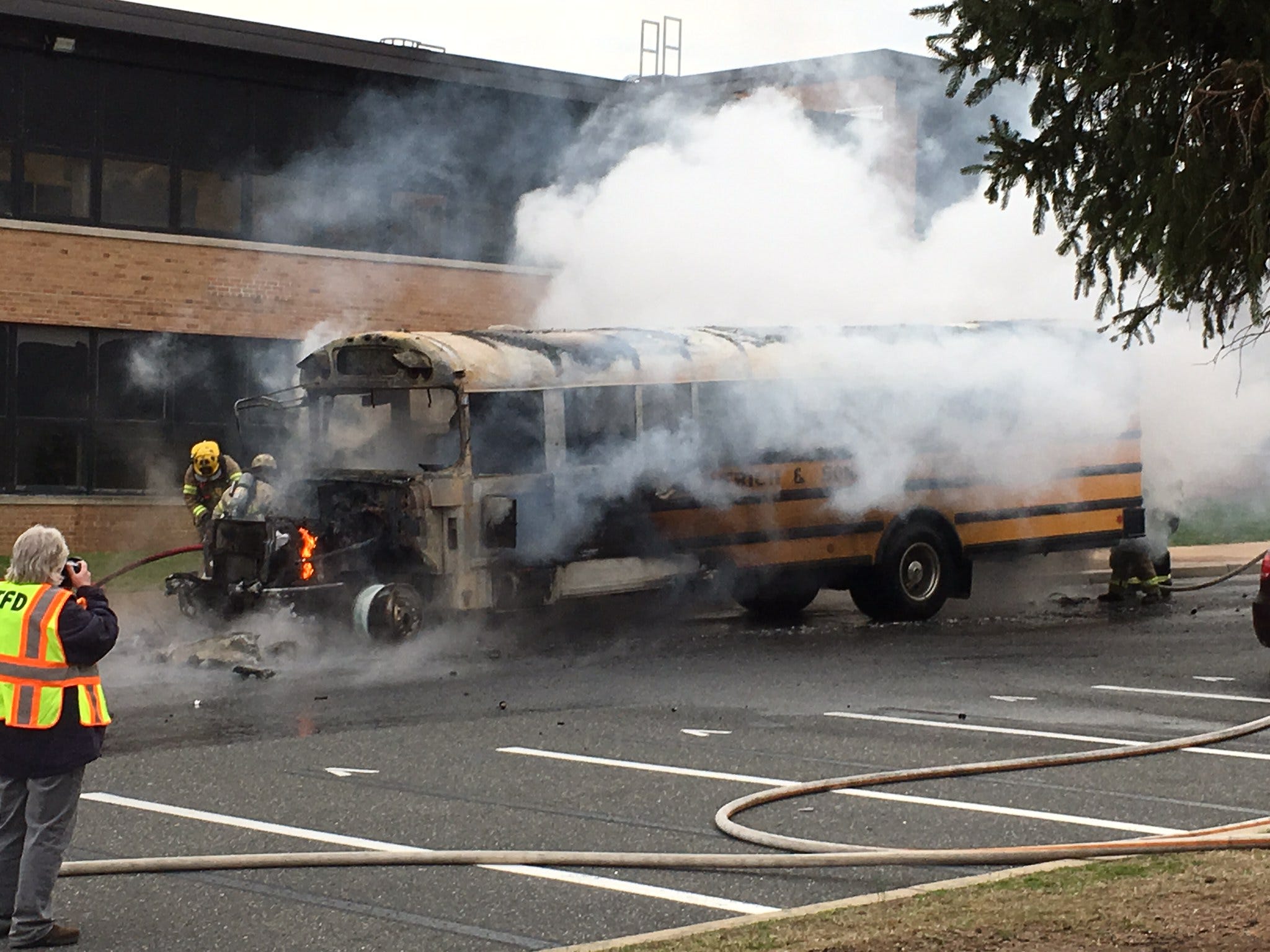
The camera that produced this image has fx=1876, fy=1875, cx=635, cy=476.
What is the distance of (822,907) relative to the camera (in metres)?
6.35

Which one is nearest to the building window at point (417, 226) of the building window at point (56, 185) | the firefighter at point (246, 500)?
the building window at point (56, 185)

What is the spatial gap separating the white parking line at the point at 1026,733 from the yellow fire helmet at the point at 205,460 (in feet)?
24.0

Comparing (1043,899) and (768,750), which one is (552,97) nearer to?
(768,750)

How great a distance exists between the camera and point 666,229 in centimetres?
2108

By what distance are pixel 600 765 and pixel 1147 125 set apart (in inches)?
164

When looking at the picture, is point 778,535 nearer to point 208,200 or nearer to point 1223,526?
point 208,200

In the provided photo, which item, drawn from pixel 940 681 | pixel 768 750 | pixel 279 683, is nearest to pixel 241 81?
pixel 279 683

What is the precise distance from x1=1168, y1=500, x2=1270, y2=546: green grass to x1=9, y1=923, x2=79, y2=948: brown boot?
908 inches

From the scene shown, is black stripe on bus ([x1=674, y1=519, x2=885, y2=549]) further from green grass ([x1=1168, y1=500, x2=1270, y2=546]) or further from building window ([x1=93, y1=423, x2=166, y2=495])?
green grass ([x1=1168, y1=500, x2=1270, y2=546])

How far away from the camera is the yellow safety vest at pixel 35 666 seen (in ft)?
20.8

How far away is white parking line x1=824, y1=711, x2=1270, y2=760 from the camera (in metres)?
9.91

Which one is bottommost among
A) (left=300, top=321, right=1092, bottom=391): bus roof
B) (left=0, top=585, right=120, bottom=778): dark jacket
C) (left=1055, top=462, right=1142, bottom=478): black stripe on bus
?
(left=0, top=585, right=120, bottom=778): dark jacket

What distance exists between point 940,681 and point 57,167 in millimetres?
15161

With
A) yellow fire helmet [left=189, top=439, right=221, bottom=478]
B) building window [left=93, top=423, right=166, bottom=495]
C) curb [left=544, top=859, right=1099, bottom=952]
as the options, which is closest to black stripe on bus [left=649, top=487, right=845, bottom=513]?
yellow fire helmet [left=189, top=439, right=221, bottom=478]
